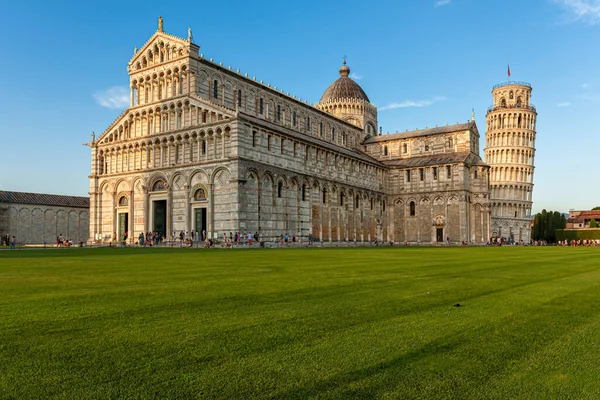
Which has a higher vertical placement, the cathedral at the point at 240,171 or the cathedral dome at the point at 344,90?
the cathedral dome at the point at 344,90

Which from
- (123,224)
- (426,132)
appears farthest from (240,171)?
(426,132)

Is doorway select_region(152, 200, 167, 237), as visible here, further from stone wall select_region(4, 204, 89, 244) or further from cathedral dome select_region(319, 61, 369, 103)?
cathedral dome select_region(319, 61, 369, 103)

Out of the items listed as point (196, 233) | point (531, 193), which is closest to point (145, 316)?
point (196, 233)

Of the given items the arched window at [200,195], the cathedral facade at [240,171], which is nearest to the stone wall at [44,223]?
the cathedral facade at [240,171]

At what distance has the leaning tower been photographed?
8925 cm

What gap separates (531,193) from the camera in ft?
299

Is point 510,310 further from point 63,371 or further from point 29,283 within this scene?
point 29,283

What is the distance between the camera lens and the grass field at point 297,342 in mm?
4301

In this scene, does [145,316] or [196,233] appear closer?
[145,316]

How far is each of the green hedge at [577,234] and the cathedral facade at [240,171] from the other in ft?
91.9

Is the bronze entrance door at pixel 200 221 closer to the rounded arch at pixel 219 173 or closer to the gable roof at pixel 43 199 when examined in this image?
the rounded arch at pixel 219 173

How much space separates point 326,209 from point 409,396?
50.8 metres

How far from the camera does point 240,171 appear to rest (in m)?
41.8

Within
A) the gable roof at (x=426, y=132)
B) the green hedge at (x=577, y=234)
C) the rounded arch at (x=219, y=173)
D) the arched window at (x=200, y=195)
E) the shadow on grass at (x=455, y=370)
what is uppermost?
the gable roof at (x=426, y=132)
